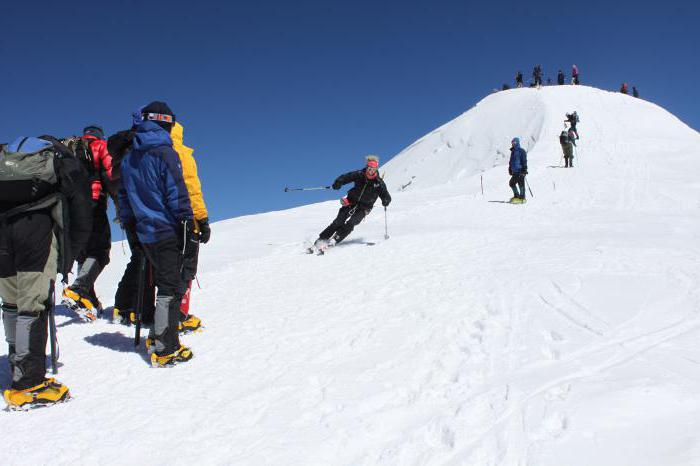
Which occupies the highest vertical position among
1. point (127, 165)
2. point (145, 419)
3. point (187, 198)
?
point (127, 165)

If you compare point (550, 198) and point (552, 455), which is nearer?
point (552, 455)

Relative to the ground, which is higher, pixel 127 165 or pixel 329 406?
pixel 127 165

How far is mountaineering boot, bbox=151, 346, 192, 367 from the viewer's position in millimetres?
3877

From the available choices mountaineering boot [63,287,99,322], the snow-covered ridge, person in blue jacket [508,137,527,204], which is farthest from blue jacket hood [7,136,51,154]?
the snow-covered ridge

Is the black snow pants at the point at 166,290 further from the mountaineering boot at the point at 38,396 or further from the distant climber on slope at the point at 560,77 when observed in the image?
the distant climber on slope at the point at 560,77

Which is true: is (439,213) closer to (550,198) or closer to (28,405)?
(550,198)

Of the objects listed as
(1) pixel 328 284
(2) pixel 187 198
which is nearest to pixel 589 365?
(2) pixel 187 198

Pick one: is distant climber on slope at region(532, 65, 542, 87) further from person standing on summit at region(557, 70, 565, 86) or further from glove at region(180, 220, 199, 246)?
glove at region(180, 220, 199, 246)

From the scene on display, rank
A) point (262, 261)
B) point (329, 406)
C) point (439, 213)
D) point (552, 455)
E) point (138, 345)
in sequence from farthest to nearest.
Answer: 1. point (439, 213)
2. point (262, 261)
3. point (138, 345)
4. point (329, 406)
5. point (552, 455)

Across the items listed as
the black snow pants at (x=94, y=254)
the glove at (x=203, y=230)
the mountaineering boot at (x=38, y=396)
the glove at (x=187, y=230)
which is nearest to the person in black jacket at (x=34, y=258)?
the mountaineering boot at (x=38, y=396)

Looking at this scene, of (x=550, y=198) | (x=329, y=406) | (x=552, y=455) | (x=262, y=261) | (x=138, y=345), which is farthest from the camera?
(x=550, y=198)

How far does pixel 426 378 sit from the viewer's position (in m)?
3.27

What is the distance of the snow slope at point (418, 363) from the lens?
2.51 meters

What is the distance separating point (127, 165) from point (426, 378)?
2.99 m
